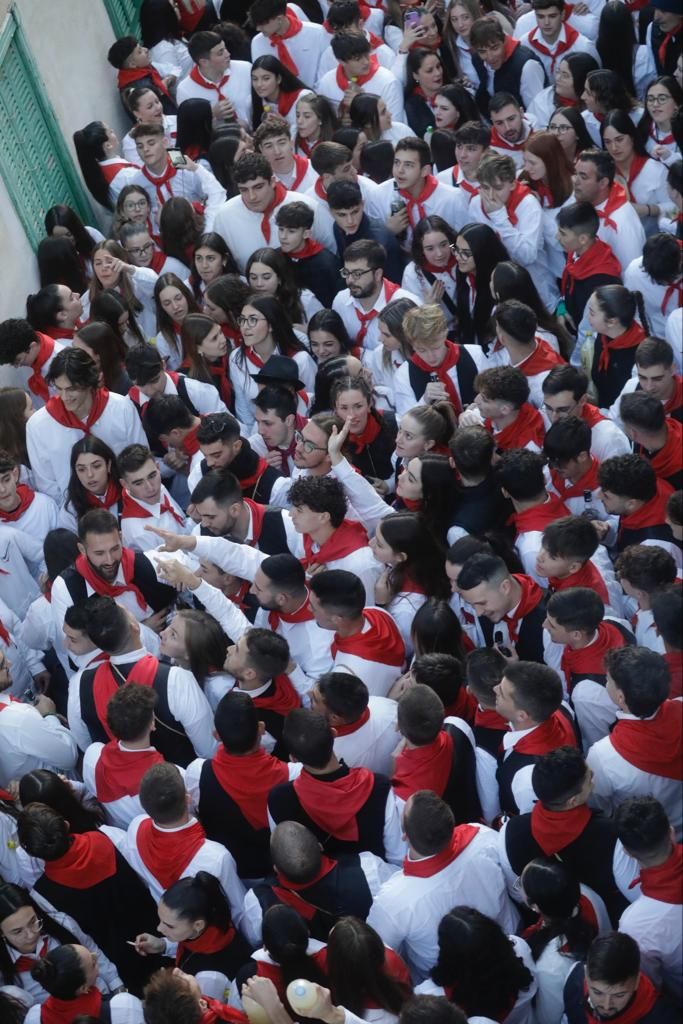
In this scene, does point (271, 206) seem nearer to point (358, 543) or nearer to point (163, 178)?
point (163, 178)

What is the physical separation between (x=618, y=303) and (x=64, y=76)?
413 centimetres

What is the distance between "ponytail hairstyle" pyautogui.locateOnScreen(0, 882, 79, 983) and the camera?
13.8 feet

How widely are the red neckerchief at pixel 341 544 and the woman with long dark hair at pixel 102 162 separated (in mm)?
3511

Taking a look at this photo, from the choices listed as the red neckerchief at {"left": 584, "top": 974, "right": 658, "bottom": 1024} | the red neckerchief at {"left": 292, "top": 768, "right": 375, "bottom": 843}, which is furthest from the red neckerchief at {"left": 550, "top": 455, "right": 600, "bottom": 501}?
the red neckerchief at {"left": 584, "top": 974, "right": 658, "bottom": 1024}

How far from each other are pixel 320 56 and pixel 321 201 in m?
1.71

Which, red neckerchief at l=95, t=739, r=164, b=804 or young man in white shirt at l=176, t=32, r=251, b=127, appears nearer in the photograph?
red neckerchief at l=95, t=739, r=164, b=804

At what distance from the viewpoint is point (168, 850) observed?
14.0 ft

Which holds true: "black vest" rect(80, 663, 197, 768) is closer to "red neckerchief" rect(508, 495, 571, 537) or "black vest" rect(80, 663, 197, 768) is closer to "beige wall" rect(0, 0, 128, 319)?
"red neckerchief" rect(508, 495, 571, 537)

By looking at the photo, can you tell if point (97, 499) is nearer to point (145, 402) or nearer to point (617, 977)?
point (145, 402)

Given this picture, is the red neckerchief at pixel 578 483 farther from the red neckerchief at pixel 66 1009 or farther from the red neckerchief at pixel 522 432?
the red neckerchief at pixel 66 1009

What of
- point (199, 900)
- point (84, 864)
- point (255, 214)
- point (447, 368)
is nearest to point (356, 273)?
point (447, 368)

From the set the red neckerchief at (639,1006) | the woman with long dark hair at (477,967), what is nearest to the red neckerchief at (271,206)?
the woman with long dark hair at (477,967)

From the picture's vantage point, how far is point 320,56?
28.1 ft

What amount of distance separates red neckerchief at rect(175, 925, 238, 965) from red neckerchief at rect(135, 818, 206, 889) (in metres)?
0.20
